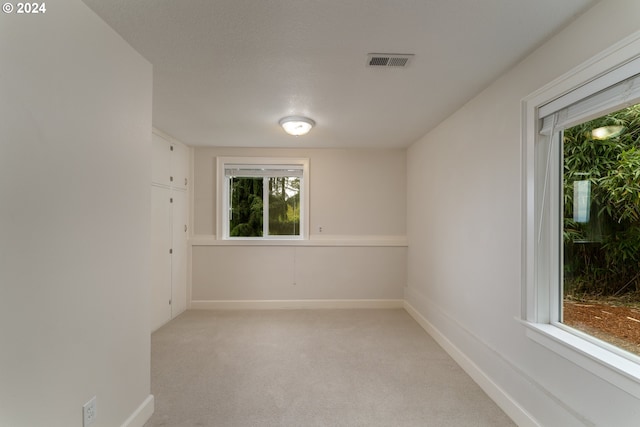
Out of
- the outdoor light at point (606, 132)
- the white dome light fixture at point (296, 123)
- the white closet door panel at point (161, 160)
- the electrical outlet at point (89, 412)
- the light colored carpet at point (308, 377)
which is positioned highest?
the white dome light fixture at point (296, 123)

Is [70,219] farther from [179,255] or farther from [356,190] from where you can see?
[356,190]

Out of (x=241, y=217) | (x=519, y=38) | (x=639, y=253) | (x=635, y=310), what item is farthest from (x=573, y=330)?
(x=241, y=217)

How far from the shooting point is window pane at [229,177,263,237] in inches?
184

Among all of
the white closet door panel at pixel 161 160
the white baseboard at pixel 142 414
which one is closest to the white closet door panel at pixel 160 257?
the white closet door panel at pixel 161 160

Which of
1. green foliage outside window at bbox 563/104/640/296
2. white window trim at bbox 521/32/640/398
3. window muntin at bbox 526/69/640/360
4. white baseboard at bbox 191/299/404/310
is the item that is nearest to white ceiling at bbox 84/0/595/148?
white window trim at bbox 521/32/640/398

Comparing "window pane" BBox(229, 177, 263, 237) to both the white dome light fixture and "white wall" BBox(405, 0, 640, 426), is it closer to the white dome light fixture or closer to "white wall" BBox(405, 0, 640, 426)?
the white dome light fixture

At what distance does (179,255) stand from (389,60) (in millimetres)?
3612

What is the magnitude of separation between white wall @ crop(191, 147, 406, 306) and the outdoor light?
117 inches

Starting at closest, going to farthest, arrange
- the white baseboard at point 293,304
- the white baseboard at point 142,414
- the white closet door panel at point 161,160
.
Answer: the white baseboard at point 142,414 < the white closet door panel at point 161,160 < the white baseboard at point 293,304

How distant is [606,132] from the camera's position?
160 centimetres

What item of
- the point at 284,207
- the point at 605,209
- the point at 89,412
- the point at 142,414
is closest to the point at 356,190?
the point at 284,207

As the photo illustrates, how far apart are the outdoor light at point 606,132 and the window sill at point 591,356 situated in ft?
3.52

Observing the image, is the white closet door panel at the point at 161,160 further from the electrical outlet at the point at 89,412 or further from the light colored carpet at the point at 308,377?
the electrical outlet at the point at 89,412

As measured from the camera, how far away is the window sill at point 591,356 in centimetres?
132
